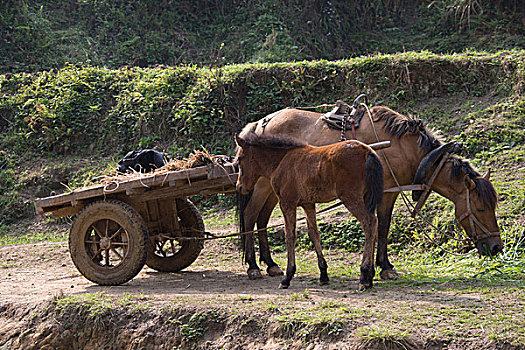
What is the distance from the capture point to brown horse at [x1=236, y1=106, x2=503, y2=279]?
717 centimetres

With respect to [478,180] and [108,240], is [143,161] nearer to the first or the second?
[108,240]

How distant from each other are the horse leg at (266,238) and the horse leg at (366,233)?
5.97 feet

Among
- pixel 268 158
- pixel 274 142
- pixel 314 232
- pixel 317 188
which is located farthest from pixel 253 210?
pixel 317 188

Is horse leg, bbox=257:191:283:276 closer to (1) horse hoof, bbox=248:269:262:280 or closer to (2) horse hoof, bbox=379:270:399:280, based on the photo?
(1) horse hoof, bbox=248:269:262:280

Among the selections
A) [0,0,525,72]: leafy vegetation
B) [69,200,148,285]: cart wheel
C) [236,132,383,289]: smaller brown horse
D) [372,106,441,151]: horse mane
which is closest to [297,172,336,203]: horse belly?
[236,132,383,289]: smaller brown horse

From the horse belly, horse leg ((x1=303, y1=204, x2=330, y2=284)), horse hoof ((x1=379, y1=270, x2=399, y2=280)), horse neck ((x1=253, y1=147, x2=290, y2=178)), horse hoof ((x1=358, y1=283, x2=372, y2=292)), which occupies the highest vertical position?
horse neck ((x1=253, y1=147, x2=290, y2=178))

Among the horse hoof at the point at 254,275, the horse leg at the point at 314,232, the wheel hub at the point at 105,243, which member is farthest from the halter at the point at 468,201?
the wheel hub at the point at 105,243

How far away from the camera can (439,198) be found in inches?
379

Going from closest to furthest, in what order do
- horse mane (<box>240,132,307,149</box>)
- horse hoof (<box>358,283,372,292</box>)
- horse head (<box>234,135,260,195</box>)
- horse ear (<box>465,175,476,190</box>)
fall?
horse hoof (<box>358,283,372,292</box>), horse mane (<box>240,132,307,149</box>), horse head (<box>234,135,260,195</box>), horse ear (<box>465,175,476,190</box>)

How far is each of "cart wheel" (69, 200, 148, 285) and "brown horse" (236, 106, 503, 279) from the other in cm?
150

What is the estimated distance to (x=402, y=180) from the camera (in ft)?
24.5

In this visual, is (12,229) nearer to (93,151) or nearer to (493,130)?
(93,151)

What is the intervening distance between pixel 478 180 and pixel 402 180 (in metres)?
0.92

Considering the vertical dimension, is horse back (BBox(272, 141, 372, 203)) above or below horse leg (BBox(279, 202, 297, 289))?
above
